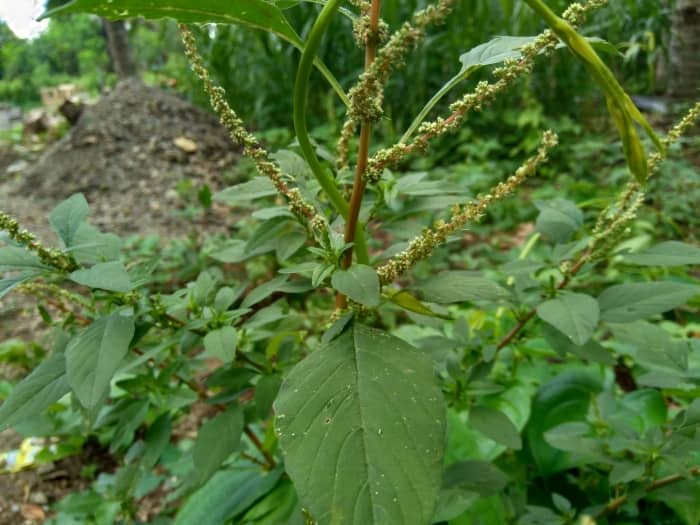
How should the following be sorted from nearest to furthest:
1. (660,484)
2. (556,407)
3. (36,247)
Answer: (36,247) < (660,484) < (556,407)

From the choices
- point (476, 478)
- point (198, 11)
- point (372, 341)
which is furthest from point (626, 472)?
point (198, 11)

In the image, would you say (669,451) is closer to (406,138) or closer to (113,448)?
(406,138)

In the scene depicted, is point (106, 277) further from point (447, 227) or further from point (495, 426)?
point (495, 426)

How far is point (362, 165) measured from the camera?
0.62 meters

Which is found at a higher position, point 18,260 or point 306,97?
point 306,97

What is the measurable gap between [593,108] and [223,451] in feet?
12.4

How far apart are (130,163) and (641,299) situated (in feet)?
11.9

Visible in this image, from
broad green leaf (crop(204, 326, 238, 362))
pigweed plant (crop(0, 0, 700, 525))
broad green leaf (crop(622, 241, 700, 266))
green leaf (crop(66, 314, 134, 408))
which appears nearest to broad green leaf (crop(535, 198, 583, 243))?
pigweed plant (crop(0, 0, 700, 525))

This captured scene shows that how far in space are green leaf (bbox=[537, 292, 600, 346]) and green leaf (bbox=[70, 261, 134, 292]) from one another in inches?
19.5

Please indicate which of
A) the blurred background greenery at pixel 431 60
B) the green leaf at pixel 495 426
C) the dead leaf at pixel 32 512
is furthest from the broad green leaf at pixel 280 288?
the blurred background greenery at pixel 431 60

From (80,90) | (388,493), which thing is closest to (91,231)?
(388,493)

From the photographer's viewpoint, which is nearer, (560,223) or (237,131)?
(237,131)

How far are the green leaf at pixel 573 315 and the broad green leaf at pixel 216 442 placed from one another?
1.49 ft

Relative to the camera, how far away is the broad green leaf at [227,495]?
1.06m
